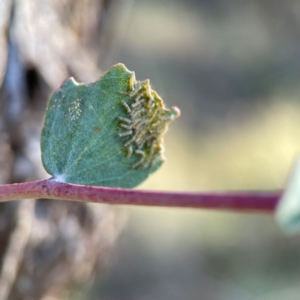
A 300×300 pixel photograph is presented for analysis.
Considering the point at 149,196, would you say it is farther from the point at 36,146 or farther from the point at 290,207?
the point at 36,146

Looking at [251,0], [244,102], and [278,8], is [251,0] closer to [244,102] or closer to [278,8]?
[278,8]

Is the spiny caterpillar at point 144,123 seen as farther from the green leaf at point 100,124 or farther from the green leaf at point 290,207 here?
the green leaf at point 290,207

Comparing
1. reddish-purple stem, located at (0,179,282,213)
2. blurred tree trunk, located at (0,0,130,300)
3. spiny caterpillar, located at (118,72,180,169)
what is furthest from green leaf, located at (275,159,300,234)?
blurred tree trunk, located at (0,0,130,300)

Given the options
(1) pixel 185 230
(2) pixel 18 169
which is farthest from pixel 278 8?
(2) pixel 18 169

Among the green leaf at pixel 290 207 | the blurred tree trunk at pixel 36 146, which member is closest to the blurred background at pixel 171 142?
the blurred tree trunk at pixel 36 146

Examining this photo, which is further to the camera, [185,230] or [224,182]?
[224,182]

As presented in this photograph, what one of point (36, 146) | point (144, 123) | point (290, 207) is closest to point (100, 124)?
point (144, 123)

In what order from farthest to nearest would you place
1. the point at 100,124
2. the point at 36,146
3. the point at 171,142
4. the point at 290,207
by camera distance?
the point at 171,142 < the point at 36,146 < the point at 100,124 < the point at 290,207

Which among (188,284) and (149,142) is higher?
(149,142)
